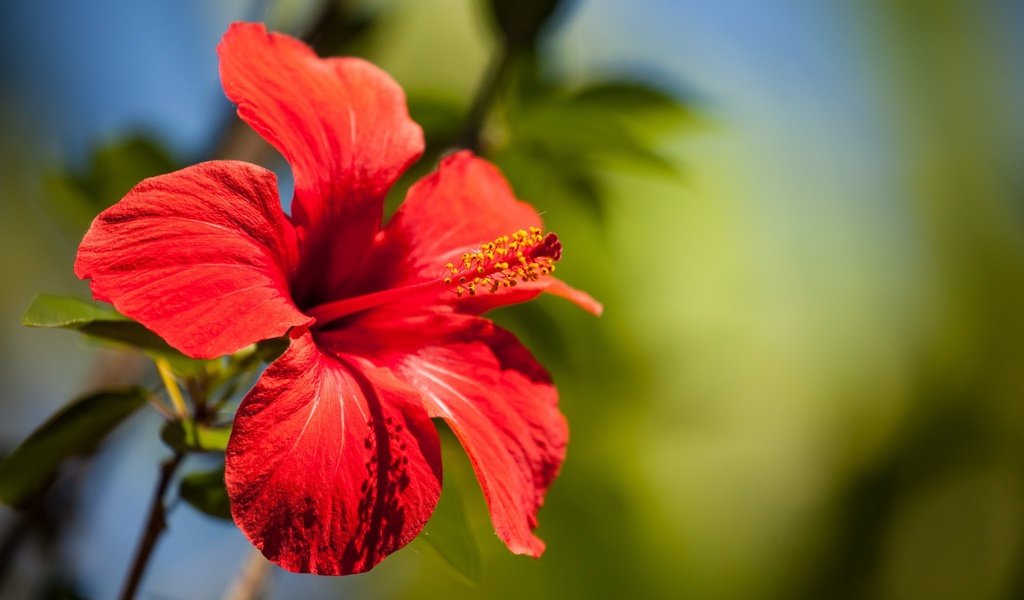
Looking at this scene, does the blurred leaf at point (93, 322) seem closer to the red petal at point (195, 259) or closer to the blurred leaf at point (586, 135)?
the red petal at point (195, 259)

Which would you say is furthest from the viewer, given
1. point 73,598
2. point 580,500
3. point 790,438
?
point 790,438

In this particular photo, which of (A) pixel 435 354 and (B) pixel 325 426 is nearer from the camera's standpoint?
(B) pixel 325 426

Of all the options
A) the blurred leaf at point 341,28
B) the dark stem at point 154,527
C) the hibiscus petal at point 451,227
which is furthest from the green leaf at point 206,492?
the blurred leaf at point 341,28

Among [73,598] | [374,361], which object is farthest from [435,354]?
[73,598]

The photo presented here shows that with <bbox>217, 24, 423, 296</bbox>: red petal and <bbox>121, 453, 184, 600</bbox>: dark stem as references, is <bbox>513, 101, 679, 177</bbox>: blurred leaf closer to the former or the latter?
<bbox>217, 24, 423, 296</bbox>: red petal

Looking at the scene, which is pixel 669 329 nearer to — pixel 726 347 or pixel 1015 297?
pixel 726 347

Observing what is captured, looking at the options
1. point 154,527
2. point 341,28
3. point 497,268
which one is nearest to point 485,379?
point 497,268

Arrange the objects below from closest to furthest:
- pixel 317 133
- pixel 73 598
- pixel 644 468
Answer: pixel 317 133, pixel 73 598, pixel 644 468
